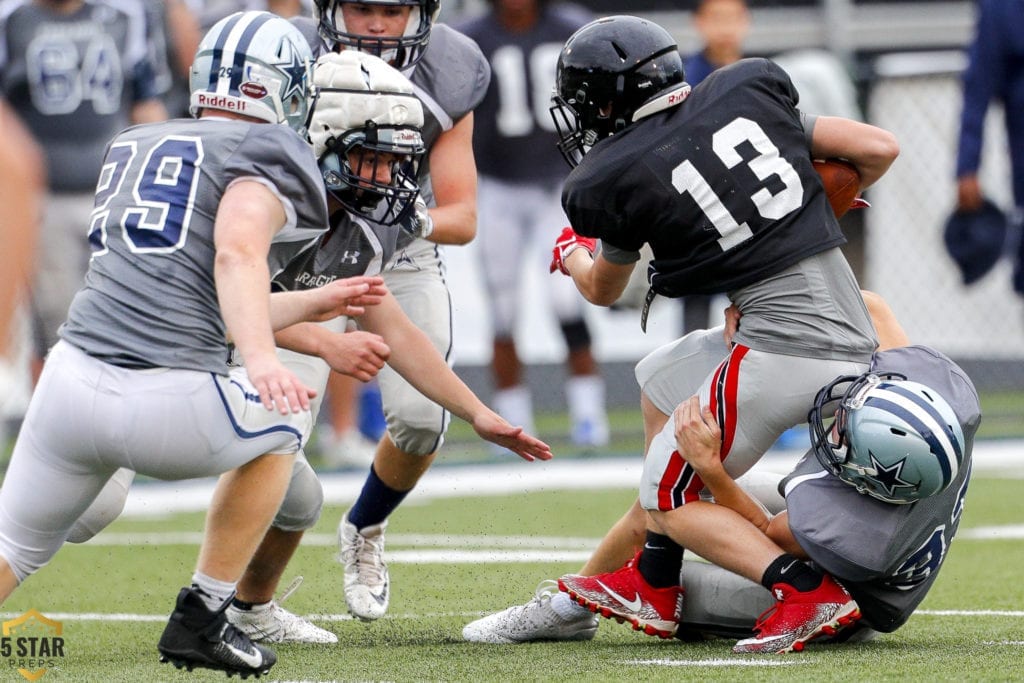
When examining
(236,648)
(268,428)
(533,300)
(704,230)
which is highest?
(704,230)

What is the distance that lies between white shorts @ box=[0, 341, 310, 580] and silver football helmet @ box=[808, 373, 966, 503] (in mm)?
1164

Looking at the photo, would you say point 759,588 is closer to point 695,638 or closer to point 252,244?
point 695,638

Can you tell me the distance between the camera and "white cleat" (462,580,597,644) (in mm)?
3977

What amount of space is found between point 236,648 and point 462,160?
70.6 inches

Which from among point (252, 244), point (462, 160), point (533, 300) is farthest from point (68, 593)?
point (533, 300)

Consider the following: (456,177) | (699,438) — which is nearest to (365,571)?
(456,177)

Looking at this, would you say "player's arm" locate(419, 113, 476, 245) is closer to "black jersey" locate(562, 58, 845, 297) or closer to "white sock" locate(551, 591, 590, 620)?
"black jersey" locate(562, 58, 845, 297)

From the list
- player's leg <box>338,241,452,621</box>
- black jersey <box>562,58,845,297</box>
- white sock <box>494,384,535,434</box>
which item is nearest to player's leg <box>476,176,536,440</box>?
white sock <box>494,384,535,434</box>

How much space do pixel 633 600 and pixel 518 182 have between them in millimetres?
4849

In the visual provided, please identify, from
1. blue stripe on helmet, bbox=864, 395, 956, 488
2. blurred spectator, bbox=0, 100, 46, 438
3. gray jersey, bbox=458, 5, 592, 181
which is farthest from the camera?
gray jersey, bbox=458, 5, 592, 181

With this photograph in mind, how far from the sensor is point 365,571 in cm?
449

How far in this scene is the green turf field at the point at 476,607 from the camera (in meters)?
3.42

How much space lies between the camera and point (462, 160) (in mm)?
4641

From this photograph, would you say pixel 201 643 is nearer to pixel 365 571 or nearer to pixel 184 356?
pixel 184 356
